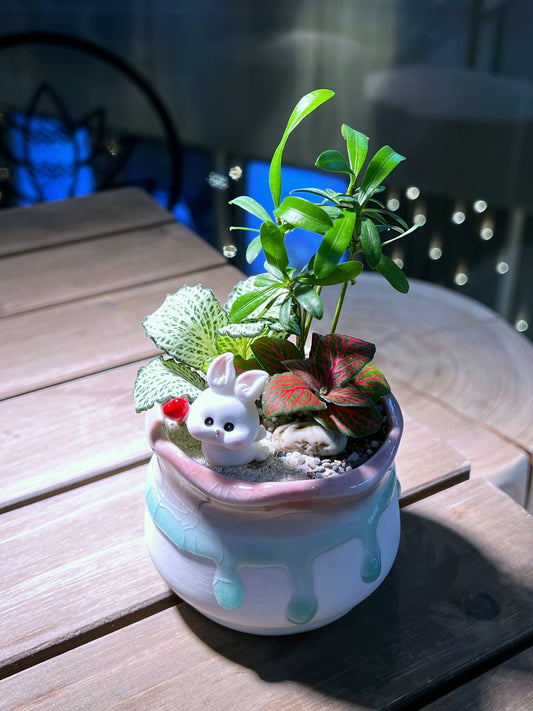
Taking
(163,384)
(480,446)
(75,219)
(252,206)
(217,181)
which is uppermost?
(252,206)

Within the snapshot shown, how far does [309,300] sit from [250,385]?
7 cm

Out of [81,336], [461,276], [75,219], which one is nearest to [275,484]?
[81,336]

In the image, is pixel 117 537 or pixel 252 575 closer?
pixel 252 575

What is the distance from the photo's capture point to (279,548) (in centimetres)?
47

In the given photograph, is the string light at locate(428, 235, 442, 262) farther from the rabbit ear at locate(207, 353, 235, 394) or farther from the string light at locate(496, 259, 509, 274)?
the rabbit ear at locate(207, 353, 235, 394)

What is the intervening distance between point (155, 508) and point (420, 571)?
215 millimetres

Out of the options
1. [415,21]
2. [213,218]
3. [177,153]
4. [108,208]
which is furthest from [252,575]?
[415,21]

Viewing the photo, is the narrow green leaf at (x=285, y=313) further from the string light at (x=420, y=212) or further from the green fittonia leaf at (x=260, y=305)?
the string light at (x=420, y=212)

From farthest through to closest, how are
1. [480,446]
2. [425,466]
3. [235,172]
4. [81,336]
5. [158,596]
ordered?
1. [235,172]
2. [480,446]
3. [81,336]
4. [425,466]
5. [158,596]

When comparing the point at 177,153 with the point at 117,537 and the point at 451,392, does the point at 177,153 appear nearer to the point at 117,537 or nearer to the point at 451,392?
the point at 451,392

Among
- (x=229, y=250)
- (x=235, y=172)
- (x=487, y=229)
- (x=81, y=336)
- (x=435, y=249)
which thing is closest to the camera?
(x=81, y=336)

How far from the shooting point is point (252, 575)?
0.48m

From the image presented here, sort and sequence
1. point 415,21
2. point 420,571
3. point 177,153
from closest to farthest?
A: point 420,571 → point 177,153 → point 415,21

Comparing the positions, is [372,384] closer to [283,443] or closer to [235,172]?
[283,443]
